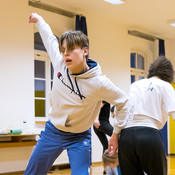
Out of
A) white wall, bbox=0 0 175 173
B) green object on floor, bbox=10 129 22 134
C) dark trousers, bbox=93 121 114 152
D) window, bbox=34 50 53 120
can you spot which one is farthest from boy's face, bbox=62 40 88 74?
window, bbox=34 50 53 120

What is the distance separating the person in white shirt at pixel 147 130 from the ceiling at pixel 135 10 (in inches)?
186

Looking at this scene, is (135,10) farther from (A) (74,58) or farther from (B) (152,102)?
(A) (74,58)

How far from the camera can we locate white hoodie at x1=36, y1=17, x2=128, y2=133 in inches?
81.8

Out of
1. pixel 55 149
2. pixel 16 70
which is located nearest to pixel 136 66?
pixel 16 70

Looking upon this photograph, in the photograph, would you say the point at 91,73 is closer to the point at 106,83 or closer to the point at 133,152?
the point at 106,83

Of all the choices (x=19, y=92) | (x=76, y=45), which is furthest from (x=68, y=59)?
(x=19, y=92)

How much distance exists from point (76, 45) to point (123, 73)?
20.4ft

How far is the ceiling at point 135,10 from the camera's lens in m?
6.70

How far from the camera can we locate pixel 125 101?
211cm

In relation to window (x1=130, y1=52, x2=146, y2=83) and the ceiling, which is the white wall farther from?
window (x1=130, y1=52, x2=146, y2=83)

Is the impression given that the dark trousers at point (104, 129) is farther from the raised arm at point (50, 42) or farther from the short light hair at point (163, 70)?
the raised arm at point (50, 42)

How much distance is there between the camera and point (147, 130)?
7.04 ft

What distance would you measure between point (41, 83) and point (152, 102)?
4.69m

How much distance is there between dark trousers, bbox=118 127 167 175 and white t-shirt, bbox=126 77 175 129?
2.6 inches
